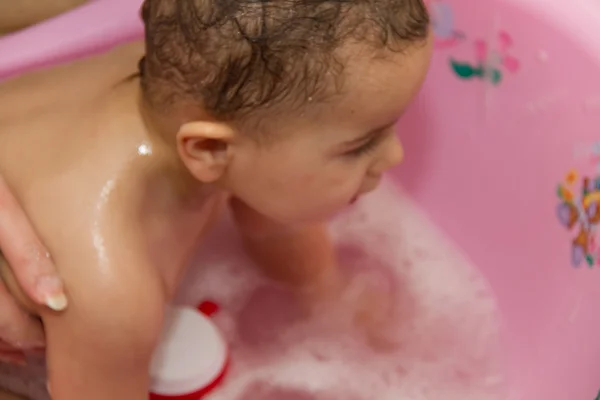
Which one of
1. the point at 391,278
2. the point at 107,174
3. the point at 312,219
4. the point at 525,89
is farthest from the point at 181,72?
the point at 391,278

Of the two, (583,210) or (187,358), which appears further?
(187,358)

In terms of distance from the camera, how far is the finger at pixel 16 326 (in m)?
0.83

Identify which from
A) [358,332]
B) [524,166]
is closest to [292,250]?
[358,332]

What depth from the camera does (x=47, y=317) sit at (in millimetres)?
823

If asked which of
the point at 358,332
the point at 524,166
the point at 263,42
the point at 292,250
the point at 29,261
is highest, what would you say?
the point at 263,42

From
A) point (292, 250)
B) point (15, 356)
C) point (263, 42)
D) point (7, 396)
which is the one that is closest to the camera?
point (263, 42)

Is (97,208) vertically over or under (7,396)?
over

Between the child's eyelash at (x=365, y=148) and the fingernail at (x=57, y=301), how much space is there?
0.31 m

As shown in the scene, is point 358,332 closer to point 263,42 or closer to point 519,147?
point 519,147

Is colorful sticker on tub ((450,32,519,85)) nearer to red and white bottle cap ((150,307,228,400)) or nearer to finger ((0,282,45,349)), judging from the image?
red and white bottle cap ((150,307,228,400))

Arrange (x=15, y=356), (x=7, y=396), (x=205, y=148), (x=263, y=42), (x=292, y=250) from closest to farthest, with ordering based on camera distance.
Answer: (x=263, y=42)
(x=205, y=148)
(x=15, y=356)
(x=7, y=396)
(x=292, y=250)

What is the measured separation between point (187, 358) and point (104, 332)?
318mm

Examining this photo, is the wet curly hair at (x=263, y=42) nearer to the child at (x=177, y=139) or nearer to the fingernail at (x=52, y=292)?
the child at (x=177, y=139)

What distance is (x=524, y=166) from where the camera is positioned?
3.67ft
